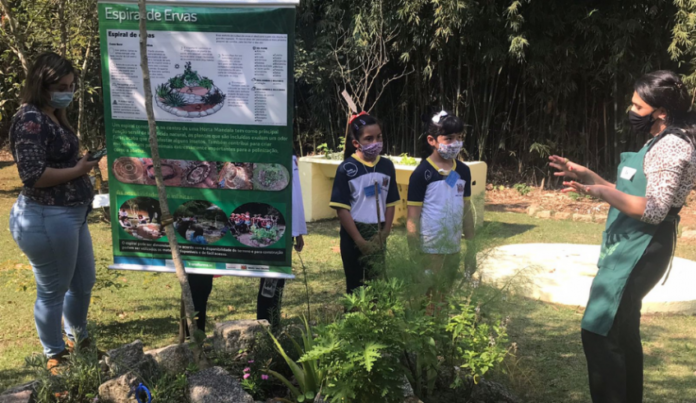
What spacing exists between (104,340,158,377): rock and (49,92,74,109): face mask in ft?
3.61

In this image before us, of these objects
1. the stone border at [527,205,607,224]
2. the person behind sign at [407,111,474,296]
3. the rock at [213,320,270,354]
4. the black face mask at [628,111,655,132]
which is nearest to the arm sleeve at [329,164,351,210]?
the person behind sign at [407,111,474,296]

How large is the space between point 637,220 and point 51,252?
2.40 m

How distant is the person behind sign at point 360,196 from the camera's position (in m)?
3.03

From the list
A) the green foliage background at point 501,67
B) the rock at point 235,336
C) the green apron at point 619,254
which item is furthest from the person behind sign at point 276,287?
the green foliage background at point 501,67

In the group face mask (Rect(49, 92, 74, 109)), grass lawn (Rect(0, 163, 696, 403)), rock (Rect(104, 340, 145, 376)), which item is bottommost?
grass lawn (Rect(0, 163, 696, 403))

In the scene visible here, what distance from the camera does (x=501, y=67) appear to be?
28.9 feet

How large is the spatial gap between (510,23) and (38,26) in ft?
19.4

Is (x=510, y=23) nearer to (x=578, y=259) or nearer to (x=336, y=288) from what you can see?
(x=578, y=259)

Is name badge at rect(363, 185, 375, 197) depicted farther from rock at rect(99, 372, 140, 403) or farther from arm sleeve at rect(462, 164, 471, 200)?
rock at rect(99, 372, 140, 403)

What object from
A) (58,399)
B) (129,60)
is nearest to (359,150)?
(129,60)

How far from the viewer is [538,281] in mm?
4426

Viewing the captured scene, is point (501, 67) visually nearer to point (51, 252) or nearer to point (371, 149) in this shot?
point (371, 149)

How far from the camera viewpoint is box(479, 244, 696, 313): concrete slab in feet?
13.2

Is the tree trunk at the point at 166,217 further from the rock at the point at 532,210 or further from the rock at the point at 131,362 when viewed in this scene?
the rock at the point at 532,210
